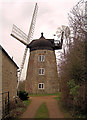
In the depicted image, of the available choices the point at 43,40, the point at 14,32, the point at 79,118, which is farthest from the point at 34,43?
the point at 79,118

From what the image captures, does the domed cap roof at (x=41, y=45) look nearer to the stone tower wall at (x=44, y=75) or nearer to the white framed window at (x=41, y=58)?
the stone tower wall at (x=44, y=75)

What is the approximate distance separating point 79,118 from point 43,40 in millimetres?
21017

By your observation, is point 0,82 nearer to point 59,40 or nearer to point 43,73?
point 43,73

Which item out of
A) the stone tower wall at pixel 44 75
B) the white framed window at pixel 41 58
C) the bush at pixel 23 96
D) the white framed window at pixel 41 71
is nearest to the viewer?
the bush at pixel 23 96

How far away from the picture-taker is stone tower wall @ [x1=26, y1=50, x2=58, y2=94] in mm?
27312

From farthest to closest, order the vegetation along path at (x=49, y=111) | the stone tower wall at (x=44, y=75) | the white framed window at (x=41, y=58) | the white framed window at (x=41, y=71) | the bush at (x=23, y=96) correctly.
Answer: the white framed window at (x=41, y=58), the white framed window at (x=41, y=71), the stone tower wall at (x=44, y=75), the bush at (x=23, y=96), the vegetation along path at (x=49, y=111)

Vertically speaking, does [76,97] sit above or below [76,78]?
below

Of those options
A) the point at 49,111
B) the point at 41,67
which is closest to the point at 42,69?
the point at 41,67

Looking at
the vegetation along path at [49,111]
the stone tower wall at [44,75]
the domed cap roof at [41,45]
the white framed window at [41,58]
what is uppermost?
the domed cap roof at [41,45]

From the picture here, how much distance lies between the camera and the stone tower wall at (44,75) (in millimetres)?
27312

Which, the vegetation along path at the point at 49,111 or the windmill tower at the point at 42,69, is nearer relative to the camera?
the vegetation along path at the point at 49,111

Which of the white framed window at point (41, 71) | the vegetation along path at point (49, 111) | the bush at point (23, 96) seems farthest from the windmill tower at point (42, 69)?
the vegetation along path at point (49, 111)

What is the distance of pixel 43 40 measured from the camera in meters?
28.9

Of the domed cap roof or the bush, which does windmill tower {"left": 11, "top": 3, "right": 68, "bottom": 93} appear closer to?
the domed cap roof
